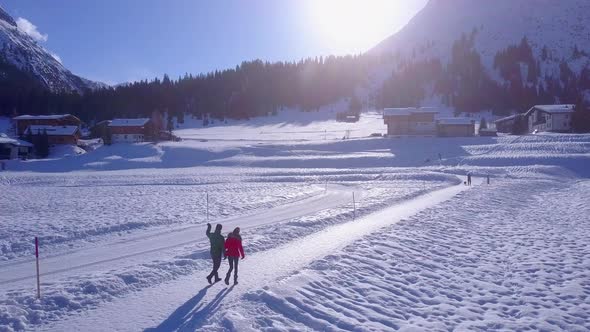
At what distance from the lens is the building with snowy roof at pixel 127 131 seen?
91.8m

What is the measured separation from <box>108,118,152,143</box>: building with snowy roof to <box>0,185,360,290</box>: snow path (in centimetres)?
7408

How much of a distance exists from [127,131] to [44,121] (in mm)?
22657

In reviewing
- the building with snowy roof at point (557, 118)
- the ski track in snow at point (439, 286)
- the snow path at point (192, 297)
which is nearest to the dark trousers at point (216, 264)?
the snow path at point (192, 297)

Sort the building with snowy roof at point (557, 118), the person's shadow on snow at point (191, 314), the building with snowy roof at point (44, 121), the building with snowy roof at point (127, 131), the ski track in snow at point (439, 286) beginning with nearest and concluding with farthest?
the person's shadow on snow at point (191, 314), the ski track in snow at point (439, 286), the building with snowy roof at point (557, 118), the building with snowy roof at point (127, 131), the building with snowy roof at point (44, 121)

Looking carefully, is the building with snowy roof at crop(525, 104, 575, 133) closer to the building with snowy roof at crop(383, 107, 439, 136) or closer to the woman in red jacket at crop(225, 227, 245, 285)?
the building with snowy roof at crop(383, 107, 439, 136)

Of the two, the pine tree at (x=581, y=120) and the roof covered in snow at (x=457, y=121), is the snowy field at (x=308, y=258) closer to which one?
the roof covered in snow at (x=457, y=121)

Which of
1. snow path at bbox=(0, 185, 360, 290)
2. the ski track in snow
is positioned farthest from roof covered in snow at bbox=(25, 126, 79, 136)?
the ski track in snow

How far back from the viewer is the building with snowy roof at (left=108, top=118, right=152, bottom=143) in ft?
301

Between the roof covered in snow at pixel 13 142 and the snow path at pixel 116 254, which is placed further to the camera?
the roof covered in snow at pixel 13 142

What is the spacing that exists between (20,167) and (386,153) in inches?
2194

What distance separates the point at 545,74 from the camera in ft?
535

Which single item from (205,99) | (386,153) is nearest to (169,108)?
(205,99)

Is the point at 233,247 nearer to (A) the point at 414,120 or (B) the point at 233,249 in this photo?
(B) the point at 233,249

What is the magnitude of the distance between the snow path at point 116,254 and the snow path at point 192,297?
3.31 meters
